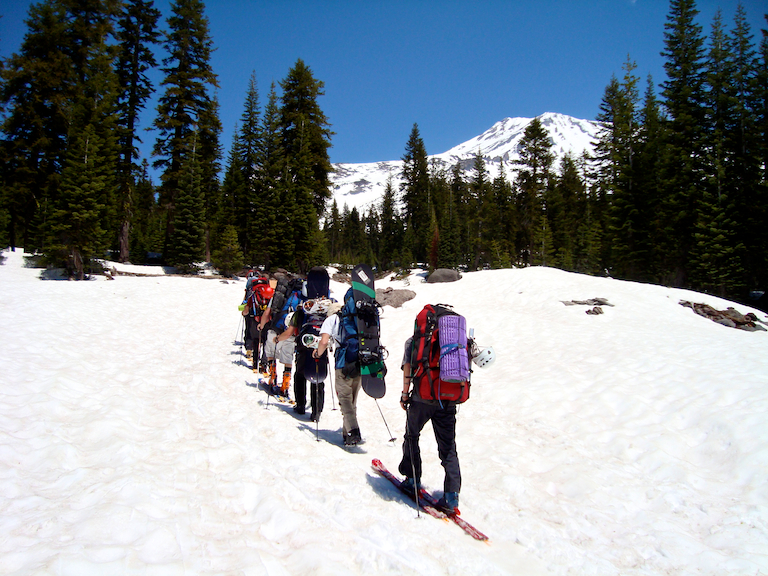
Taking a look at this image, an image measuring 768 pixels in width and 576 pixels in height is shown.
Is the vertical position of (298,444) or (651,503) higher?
(298,444)

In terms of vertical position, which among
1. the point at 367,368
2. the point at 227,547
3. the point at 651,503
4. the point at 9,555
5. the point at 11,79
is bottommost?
the point at 651,503

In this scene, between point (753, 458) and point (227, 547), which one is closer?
point (227, 547)

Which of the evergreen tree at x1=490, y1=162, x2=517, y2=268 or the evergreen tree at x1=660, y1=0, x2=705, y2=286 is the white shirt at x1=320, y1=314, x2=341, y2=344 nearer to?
the evergreen tree at x1=660, y1=0, x2=705, y2=286

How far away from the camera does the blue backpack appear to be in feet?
17.9

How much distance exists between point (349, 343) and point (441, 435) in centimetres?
186

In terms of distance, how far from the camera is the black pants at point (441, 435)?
13.7 ft

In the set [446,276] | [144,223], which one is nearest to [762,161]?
[446,276]

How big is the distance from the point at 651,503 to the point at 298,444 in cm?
471

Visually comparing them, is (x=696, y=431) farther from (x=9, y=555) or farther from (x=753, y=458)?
(x=9, y=555)

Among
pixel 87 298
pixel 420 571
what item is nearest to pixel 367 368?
pixel 420 571

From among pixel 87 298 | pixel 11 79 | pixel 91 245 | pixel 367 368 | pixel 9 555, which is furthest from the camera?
pixel 11 79

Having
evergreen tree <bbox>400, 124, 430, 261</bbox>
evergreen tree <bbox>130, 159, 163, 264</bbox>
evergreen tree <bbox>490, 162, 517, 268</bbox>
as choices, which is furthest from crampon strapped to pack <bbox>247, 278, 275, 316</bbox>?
evergreen tree <bbox>400, 124, 430, 261</bbox>

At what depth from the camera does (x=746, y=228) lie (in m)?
25.9

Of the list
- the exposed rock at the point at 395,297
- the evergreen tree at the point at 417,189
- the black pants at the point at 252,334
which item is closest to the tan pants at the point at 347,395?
the black pants at the point at 252,334
